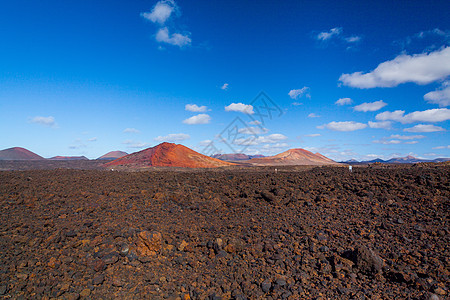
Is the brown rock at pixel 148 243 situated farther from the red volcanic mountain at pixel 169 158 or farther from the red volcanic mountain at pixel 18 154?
the red volcanic mountain at pixel 18 154

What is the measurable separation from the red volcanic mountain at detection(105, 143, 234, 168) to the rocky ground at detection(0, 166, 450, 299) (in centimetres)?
2838

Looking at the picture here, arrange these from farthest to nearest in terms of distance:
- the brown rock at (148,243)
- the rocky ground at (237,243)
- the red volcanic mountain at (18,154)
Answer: the red volcanic mountain at (18,154), the brown rock at (148,243), the rocky ground at (237,243)

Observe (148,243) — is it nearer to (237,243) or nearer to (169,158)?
(237,243)

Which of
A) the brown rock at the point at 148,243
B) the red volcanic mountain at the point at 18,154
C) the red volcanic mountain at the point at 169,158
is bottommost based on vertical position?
the brown rock at the point at 148,243

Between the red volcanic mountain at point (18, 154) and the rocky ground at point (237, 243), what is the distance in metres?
99.4

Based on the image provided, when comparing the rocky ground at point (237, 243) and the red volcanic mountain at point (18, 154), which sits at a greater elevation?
the red volcanic mountain at point (18, 154)

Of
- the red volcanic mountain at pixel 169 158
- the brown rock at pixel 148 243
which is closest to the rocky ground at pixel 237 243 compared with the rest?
the brown rock at pixel 148 243

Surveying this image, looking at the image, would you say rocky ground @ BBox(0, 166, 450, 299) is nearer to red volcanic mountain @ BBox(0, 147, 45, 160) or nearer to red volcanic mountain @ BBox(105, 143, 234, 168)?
red volcanic mountain @ BBox(105, 143, 234, 168)

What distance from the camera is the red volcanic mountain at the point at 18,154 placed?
8206 cm

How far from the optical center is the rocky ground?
140 inches

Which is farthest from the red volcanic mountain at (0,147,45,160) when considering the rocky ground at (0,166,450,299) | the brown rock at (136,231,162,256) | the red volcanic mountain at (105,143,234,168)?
the brown rock at (136,231,162,256)

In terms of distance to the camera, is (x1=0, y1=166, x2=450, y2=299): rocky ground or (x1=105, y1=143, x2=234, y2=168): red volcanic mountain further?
(x1=105, y1=143, x2=234, y2=168): red volcanic mountain

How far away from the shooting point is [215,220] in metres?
5.86

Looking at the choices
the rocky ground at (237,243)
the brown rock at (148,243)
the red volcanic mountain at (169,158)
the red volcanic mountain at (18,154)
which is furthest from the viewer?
the red volcanic mountain at (18,154)
